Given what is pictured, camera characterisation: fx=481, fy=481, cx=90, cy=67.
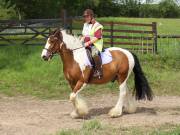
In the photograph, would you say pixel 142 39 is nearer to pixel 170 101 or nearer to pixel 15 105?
pixel 170 101

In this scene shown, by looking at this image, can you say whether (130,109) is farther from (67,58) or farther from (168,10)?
(168,10)

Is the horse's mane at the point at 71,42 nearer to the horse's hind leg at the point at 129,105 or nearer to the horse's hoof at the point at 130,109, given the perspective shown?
the horse's hind leg at the point at 129,105

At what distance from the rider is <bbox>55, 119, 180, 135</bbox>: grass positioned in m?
1.68

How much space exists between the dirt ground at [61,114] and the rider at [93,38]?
3.60ft

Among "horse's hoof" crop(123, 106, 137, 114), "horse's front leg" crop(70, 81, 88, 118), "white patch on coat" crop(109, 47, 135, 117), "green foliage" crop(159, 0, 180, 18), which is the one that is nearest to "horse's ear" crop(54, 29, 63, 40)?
"horse's front leg" crop(70, 81, 88, 118)

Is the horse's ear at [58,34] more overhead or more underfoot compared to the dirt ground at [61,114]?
more overhead

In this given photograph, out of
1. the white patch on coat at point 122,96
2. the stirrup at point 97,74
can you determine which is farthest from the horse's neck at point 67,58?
the white patch on coat at point 122,96

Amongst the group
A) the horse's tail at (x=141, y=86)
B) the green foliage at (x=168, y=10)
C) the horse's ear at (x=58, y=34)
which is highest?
the horse's ear at (x=58, y=34)

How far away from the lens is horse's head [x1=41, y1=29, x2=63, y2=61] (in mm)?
9695

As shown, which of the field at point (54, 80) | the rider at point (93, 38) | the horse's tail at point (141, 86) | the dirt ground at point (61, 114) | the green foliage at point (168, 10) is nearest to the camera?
the dirt ground at point (61, 114)

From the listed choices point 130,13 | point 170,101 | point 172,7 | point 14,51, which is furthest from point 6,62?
point 172,7

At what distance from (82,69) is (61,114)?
120cm

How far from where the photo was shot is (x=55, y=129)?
862 cm

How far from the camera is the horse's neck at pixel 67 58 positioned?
32.4ft
